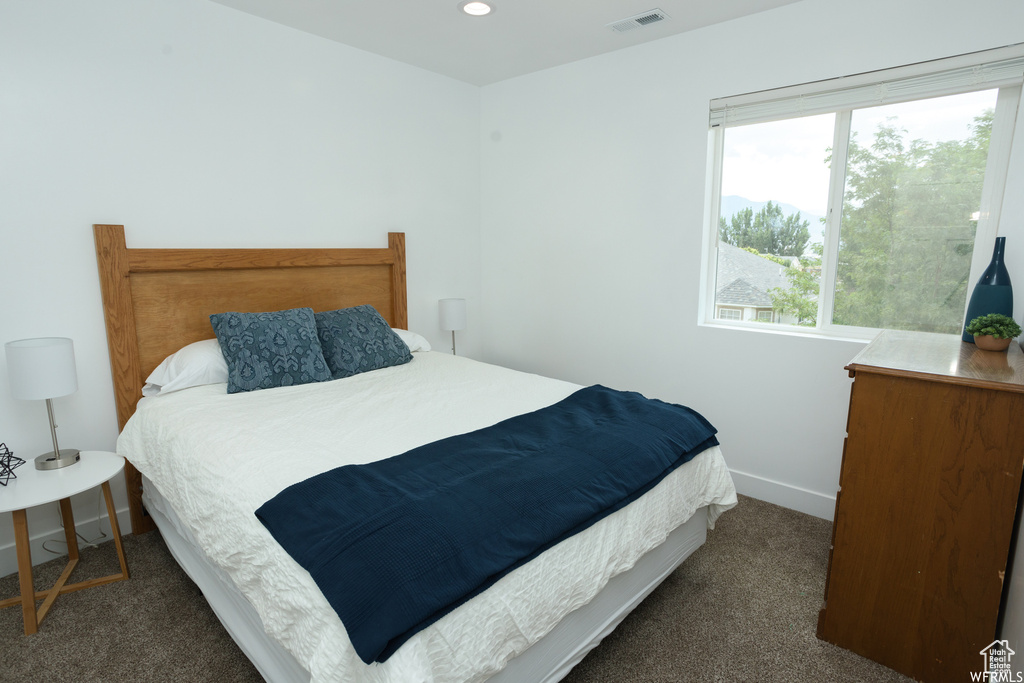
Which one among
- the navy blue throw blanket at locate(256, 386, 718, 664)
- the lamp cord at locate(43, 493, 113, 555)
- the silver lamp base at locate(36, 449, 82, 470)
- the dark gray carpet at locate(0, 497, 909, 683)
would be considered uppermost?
the navy blue throw blanket at locate(256, 386, 718, 664)

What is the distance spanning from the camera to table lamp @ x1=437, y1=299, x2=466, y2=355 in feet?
12.1

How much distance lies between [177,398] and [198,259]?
0.73m

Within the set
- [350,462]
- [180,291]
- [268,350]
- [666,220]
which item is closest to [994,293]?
[666,220]

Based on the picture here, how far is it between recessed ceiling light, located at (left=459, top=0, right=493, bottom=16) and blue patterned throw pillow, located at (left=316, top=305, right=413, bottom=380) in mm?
1639

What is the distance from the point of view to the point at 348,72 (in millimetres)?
3176

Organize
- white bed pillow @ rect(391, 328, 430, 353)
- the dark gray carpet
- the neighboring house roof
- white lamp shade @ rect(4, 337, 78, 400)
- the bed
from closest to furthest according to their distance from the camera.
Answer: the bed
the dark gray carpet
white lamp shade @ rect(4, 337, 78, 400)
the neighboring house roof
white bed pillow @ rect(391, 328, 430, 353)

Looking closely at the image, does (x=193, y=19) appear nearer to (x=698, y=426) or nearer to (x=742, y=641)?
(x=698, y=426)

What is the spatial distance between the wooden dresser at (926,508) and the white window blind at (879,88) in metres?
1.17

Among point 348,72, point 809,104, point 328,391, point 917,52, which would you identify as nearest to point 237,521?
point 328,391

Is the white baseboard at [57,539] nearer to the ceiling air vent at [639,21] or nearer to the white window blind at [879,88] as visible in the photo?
the ceiling air vent at [639,21]

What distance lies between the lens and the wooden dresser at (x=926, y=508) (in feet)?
5.08

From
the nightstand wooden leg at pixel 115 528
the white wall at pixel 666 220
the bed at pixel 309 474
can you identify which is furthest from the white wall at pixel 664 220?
the nightstand wooden leg at pixel 115 528

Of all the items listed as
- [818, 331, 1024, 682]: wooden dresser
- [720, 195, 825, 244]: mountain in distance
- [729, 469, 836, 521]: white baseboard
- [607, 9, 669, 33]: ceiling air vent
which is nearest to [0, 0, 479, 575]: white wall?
[607, 9, 669, 33]: ceiling air vent

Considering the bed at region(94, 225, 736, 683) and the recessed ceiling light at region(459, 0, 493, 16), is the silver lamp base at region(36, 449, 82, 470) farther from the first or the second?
the recessed ceiling light at region(459, 0, 493, 16)
